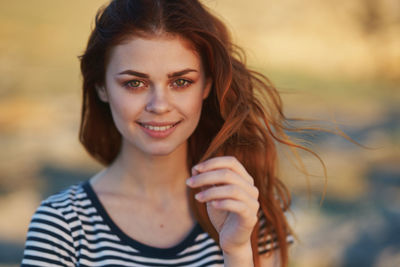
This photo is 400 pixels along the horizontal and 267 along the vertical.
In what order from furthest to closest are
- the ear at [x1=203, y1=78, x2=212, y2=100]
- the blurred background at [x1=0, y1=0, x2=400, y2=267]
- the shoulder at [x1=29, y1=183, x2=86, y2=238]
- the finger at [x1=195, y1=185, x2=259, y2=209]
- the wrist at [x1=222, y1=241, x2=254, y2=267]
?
the blurred background at [x1=0, y1=0, x2=400, y2=267] < the ear at [x1=203, y1=78, x2=212, y2=100] < the shoulder at [x1=29, y1=183, x2=86, y2=238] < the wrist at [x1=222, y1=241, x2=254, y2=267] < the finger at [x1=195, y1=185, x2=259, y2=209]

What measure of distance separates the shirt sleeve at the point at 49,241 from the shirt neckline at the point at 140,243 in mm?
188

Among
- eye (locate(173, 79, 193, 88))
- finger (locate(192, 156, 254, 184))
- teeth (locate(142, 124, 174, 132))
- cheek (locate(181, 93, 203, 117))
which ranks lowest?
finger (locate(192, 156, 254, 184))

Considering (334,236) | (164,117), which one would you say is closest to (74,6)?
(334,236)

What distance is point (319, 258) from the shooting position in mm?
4875

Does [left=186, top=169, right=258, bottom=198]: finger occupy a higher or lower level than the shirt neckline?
higher

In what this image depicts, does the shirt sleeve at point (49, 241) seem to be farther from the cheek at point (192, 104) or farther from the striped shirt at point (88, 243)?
the cheek at point (192, 104)

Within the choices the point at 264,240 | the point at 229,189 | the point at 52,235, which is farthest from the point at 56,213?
the point at 264,240

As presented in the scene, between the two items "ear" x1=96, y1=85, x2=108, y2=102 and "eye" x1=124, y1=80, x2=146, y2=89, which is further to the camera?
"ear" x1=96, y1=85, x2=108, y2=102

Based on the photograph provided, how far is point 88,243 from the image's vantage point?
7.30 feet

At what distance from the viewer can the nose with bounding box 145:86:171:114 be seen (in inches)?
82.2

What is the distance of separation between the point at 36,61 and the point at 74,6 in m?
1.46

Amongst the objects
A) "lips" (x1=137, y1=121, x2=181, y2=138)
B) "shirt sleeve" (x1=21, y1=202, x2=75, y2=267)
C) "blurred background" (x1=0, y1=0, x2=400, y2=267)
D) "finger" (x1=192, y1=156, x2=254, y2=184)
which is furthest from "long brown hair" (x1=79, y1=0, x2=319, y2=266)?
"blurred background" (x1=0, y1=0, x2=400, y2=267)

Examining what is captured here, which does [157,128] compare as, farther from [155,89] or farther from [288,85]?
[288,85]

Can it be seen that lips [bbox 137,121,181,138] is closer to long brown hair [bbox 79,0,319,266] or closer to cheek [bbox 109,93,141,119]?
cheek [bbox 109,93,141,119]
